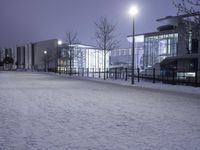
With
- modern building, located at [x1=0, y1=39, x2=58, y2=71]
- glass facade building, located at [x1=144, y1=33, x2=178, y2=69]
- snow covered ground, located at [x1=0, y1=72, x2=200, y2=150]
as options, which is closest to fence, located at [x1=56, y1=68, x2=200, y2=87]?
snow covered ground, located at [x1=0, y1=72, x2=200, y2=150]

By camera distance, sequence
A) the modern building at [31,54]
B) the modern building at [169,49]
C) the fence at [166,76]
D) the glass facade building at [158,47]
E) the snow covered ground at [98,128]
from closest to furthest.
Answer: the snow covered ground at [98,128] < the fence at [166,76] < the modern building at [169,49] < the glass facade building at [158,47] < the modern building at [31,54]

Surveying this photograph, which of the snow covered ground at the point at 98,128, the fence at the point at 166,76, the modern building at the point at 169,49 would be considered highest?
the modern building at the point at 169,49

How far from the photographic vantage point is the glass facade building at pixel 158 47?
59134mm

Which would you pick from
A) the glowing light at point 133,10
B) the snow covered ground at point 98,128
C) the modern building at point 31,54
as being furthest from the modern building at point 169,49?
the modern building at point 31,54

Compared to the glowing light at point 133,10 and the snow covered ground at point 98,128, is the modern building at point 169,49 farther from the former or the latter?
the snow covered ground at point 98,128

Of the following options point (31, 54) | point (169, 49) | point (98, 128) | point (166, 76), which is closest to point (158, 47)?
point (169, 49)

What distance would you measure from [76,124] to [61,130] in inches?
29.6

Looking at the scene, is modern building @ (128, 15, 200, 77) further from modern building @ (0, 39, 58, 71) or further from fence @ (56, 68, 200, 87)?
modern building @ (0, 39, 58, 71)

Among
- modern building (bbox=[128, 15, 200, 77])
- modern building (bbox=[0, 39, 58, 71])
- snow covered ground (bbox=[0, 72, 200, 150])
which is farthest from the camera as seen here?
modern building (bbox=[0, 39, 58, 71])

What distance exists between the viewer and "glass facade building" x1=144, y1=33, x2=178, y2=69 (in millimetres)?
59134

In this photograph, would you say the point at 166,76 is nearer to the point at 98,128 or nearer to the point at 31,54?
the point at 98,128

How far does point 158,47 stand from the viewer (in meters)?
63.4

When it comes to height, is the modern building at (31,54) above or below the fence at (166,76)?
above

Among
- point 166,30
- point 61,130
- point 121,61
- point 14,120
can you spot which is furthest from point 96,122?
point 121,61
